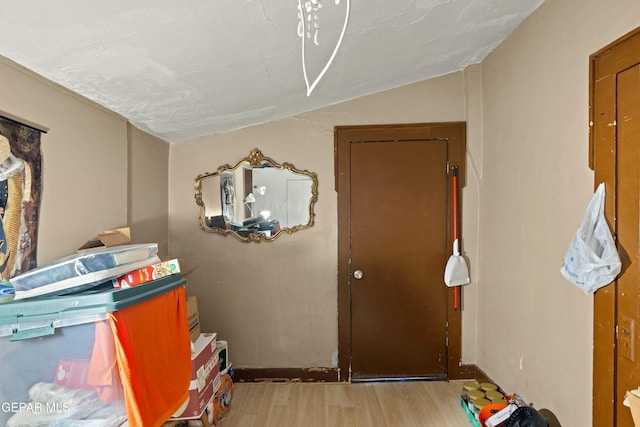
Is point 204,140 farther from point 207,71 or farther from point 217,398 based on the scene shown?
point 217,398

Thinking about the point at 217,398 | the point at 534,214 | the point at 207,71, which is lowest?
the point at 217,398

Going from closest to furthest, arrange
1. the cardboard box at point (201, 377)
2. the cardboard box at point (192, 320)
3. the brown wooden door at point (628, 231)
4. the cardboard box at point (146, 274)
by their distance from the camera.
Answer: the cardboard box at point (146, 274) < the brown wooden door at point (628, 231) < the cardboard box at point (201, 377) < the cardboard box at point (192, 320)

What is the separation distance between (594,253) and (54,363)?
77.4 inches

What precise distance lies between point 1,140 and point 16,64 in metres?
0.29

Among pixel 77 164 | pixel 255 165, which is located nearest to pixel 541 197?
pixel 255 165

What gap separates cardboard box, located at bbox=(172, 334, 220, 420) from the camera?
A: 1.77 meters

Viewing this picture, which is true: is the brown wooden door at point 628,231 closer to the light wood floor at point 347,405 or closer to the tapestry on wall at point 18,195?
the light wood floor at point 347,405

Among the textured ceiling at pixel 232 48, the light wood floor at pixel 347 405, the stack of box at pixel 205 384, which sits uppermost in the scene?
the textured ceiling at pixel 232 48

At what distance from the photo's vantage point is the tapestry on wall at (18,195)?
3.98 feet

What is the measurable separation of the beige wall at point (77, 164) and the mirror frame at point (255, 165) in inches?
18.6

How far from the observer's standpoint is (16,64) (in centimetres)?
124

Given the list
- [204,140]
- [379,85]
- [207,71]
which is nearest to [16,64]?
[207,71]

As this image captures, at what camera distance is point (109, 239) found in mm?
1666

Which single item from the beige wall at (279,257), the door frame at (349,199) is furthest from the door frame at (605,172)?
the beige wall at (279,257)
